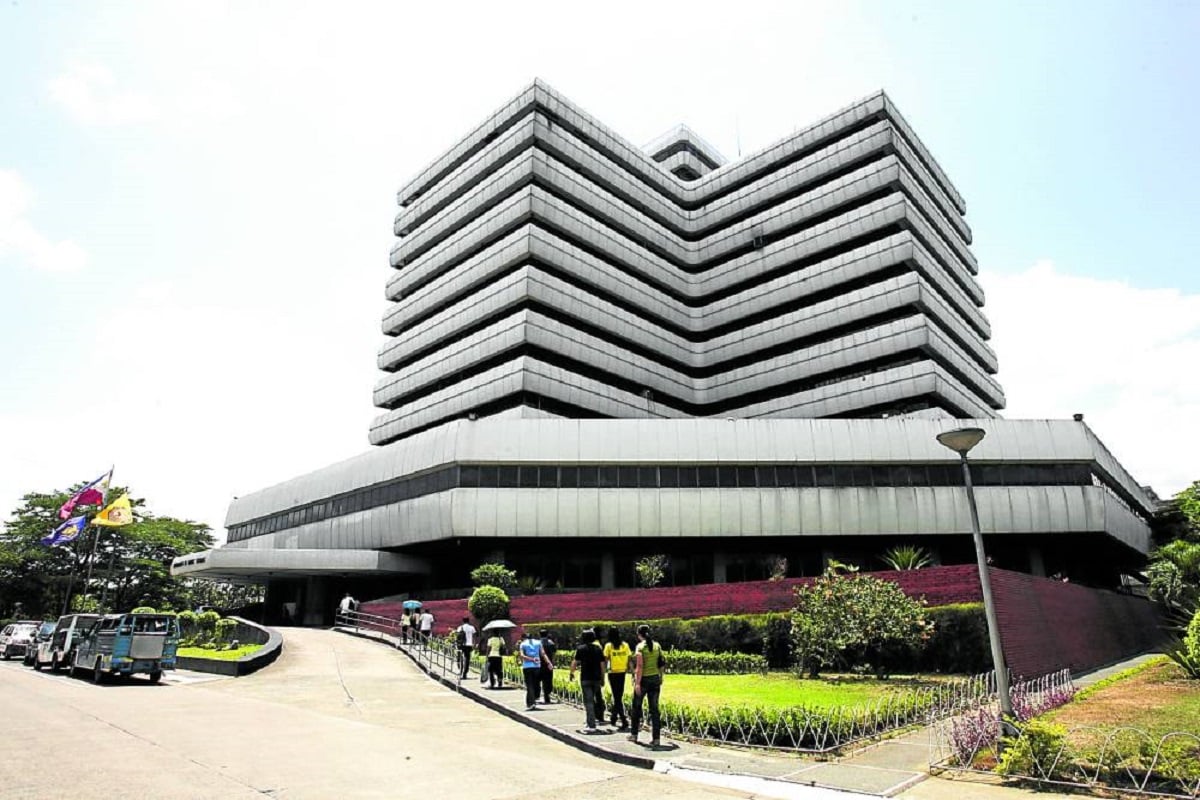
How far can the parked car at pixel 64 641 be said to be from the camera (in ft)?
87.4

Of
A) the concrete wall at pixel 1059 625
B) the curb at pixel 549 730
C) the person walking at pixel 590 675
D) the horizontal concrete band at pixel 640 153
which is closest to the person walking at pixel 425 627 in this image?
the curb at pixel 549 730

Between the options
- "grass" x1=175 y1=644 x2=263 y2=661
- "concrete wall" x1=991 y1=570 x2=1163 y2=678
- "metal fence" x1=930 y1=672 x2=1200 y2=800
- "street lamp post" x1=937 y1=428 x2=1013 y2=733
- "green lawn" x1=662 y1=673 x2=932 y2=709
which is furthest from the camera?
"grass" x1=175 y1=644 x2=263 y2=661

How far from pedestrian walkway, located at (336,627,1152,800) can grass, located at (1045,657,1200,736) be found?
11.6 ft

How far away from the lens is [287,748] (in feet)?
41.4

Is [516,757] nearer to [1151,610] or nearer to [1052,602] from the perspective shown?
[1052,602]

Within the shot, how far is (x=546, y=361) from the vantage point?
68375 millimetres

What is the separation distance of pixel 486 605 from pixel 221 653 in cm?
971

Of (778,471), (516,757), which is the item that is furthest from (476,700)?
(778,471)

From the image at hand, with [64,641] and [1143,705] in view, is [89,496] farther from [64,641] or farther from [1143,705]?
[1143,705]

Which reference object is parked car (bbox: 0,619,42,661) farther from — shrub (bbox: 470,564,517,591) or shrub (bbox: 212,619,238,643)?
shrub (bbox: 470,564,517,591)

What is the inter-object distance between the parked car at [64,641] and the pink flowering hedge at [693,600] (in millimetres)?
13599

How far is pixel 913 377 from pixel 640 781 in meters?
61.6

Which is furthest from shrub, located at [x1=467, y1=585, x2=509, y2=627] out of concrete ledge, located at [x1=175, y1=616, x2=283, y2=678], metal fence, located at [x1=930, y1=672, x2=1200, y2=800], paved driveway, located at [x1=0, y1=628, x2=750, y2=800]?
metal fence, located at [x1=930, y1=672, x2=1200, y2=800]

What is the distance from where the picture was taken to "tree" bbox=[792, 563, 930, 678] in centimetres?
2216
